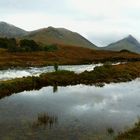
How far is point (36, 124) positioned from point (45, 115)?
3327 mm

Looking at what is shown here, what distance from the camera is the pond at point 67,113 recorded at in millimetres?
25169

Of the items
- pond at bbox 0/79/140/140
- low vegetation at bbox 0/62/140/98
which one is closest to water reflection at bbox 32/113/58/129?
pond at bbox 0/79/140/140

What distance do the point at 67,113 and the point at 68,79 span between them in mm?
23852

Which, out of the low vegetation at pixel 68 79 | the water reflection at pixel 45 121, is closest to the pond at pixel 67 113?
the water reflection at pixel 45 121

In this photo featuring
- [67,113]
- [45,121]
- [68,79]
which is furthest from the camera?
[68,79]

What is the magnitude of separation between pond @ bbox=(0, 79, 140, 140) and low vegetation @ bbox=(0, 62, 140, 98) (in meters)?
1.95

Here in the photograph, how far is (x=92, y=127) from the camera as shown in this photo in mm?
27422

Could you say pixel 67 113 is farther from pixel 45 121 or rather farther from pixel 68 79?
pixel 68 79

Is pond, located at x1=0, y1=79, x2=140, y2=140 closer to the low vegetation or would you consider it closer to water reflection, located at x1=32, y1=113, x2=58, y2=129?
water reflection, located at x1=32, y1=113, x2=58, y2=129

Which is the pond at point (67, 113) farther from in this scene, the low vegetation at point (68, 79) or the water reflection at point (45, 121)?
the low vegetation at point (68, 79)

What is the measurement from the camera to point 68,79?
184 ft

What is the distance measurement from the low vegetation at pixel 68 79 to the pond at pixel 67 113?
1.95m

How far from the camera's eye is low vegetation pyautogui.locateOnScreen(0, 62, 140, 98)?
4457cm

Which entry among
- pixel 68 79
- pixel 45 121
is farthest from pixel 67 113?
pixel 68 79
